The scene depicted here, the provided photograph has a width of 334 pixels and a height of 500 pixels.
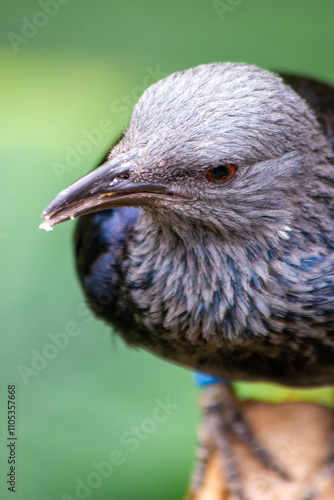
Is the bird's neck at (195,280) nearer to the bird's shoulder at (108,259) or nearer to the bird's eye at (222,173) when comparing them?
the bird's shoulder at (108,259)

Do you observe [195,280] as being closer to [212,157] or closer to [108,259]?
[108,259]

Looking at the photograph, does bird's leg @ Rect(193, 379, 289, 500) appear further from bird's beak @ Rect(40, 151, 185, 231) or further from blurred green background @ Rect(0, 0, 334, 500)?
bird's beak @ Rect(40, 151, 185, 231)

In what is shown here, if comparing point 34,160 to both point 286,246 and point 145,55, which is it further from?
point 286,246

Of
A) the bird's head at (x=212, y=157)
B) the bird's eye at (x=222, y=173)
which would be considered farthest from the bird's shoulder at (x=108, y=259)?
the bird's eye at (x=222, y=173)

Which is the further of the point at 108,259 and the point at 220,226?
the point at 108,259

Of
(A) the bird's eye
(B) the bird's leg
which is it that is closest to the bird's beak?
(A) the bird's eye

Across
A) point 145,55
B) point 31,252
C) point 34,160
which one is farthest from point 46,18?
point 31,252

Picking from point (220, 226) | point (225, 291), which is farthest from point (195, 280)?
point (220, 226)

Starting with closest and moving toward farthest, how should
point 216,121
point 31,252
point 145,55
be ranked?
point 216,121 < point 31,252 < point 145,55
